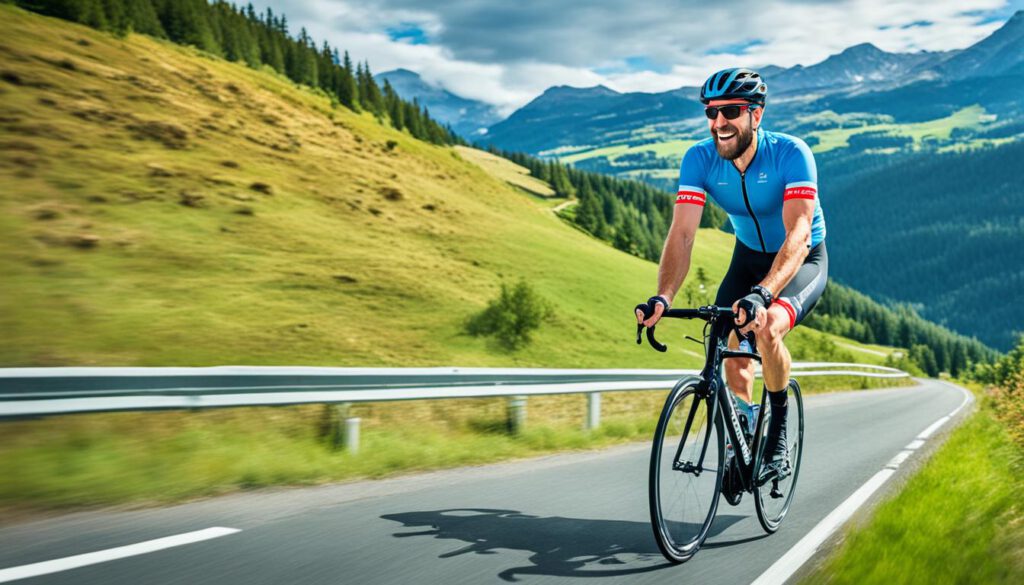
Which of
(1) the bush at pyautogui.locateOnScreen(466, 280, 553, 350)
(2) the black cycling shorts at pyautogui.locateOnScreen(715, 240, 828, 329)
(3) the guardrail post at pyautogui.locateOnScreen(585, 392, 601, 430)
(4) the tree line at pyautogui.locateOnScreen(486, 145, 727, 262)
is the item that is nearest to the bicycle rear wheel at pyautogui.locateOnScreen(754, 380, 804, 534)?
(2) the black cycling shorts at pyautogui.locateOnScreen(715, 240, 828, 329)

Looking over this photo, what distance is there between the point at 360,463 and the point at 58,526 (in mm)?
2756

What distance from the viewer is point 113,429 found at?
7074 millimetres

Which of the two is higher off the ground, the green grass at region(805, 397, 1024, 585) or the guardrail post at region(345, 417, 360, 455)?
the guardrail post at region(345, 417, 360, 455)

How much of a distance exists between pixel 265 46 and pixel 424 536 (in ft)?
421

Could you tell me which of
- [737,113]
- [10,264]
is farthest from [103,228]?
[737,113]

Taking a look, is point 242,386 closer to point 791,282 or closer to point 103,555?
point 103,555

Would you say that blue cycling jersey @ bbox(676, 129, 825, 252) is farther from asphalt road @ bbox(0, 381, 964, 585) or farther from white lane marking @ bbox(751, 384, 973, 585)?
asphalt road @ bbox(0, 381, 964, 585)

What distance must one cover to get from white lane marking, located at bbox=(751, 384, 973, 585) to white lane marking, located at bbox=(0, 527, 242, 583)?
9.02 ft

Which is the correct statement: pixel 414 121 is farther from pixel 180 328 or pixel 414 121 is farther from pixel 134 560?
pixel 134 560

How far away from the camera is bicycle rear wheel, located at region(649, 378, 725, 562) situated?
4019mm

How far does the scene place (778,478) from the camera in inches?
197

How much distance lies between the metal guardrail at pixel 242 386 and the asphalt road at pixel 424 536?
0.98m

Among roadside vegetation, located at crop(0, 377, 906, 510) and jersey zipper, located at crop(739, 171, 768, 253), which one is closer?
jersey zipper, located at crop(739, 171, 768, 253)

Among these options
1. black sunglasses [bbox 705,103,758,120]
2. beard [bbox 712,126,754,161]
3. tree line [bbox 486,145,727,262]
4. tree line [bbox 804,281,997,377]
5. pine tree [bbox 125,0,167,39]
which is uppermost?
pine tree [bbox 125,0,167,39]
